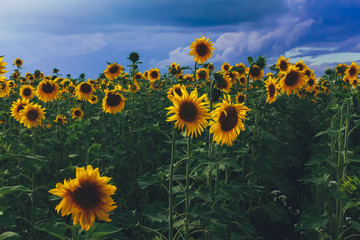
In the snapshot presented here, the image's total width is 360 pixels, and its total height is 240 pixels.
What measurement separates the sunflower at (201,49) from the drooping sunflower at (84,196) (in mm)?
3995

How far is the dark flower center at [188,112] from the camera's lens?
234 centimetres

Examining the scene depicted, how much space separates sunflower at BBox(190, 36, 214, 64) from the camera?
541 centimetres

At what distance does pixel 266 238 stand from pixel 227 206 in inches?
50.6

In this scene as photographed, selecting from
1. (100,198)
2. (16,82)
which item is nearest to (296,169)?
(100,198)

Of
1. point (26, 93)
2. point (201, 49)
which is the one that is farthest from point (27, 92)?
point (201, 49)

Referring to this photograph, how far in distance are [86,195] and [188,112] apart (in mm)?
981

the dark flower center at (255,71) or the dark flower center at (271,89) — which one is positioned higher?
the dark flower center at (255,71)

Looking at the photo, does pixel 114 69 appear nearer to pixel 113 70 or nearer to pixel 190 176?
pixel 113 70

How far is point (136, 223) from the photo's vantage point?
2150 mm

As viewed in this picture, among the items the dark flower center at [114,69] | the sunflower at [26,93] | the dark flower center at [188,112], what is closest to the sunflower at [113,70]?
the dark flower center at [114,69]

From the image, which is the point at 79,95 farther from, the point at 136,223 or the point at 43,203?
the point at 136,223

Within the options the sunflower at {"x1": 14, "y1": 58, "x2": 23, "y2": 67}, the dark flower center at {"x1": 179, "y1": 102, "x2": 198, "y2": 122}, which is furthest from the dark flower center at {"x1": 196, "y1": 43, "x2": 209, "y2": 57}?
the sunflower at {"x1": 14, "y1": 58, "x2": 23, "y2": 67}

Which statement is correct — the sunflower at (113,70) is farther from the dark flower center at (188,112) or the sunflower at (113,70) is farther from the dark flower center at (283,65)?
the dark flower center at (188,112)

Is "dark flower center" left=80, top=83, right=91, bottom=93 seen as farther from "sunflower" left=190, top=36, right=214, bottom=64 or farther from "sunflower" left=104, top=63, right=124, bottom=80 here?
"sunflower" left=190, top=36, right=214, bottom=64
